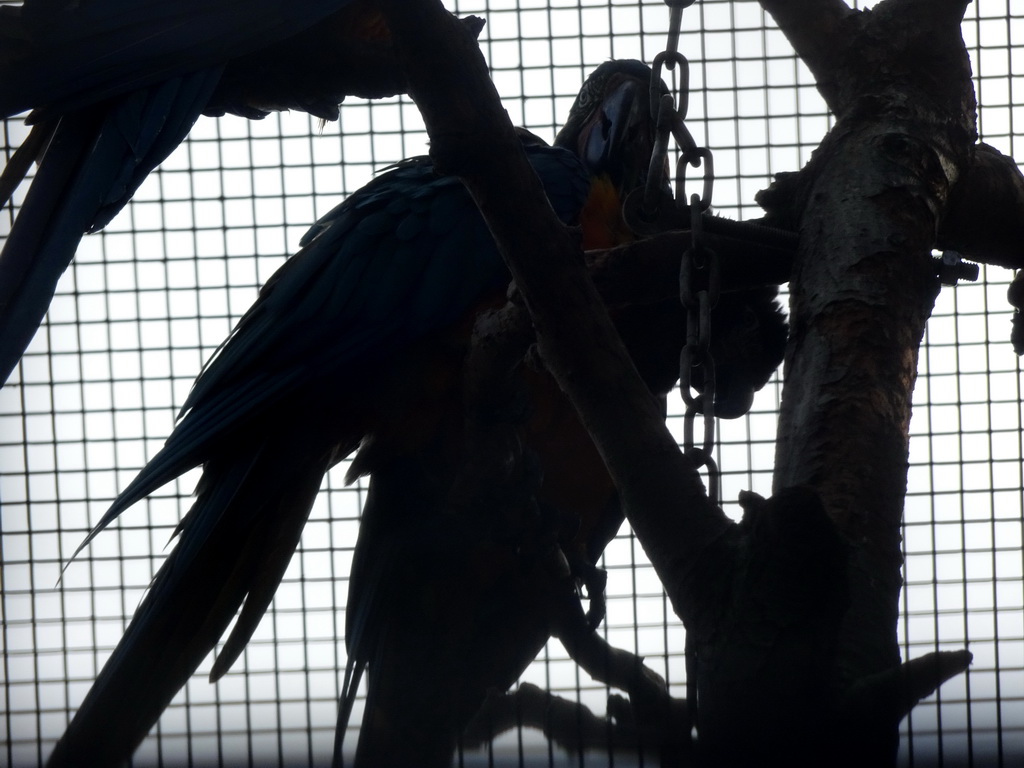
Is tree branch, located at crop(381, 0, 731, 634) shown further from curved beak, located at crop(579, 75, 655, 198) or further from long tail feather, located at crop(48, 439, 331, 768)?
curved beak, located at crop(579, 75, 655, 198)

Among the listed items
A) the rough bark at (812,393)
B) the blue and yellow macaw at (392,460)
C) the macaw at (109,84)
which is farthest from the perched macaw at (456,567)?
the macaw at (109,84)

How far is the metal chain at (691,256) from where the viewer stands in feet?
2.72

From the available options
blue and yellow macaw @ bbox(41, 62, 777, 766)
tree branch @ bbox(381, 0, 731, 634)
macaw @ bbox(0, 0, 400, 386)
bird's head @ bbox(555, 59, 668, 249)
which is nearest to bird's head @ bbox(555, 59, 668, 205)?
bird's head @ bbox(555, 59, 668, 249)

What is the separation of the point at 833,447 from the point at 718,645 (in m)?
0.25

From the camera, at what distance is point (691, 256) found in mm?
878

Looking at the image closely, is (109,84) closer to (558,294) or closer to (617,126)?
(558,294)

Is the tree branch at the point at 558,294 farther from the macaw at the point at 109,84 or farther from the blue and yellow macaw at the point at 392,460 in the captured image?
the macaw at the point at 109,84

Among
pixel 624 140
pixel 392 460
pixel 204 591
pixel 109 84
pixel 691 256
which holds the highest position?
pixel 624 140

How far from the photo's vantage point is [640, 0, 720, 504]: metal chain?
0.83 m

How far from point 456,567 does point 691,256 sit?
590mm

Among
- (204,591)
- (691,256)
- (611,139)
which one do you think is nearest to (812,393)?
(691,256)

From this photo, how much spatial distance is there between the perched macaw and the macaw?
43cm

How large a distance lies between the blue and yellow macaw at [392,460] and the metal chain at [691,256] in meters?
0.32

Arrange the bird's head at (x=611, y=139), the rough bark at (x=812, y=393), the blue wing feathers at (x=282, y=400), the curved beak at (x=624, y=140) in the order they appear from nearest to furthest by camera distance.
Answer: the rough bark at (x=812, y=393)
the blue wing feathers at (x=282, y=400)
the bird's head at (x=611, y=139)
the curved beak at (x=624, y=140)
